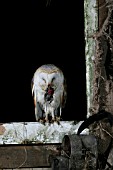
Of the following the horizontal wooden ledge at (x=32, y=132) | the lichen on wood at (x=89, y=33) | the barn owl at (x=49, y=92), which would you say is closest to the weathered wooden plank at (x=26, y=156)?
the horizontal wooden ledge at (x=32, y=132)

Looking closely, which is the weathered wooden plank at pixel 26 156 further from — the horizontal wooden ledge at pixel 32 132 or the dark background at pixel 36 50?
the dark background at pixel 36 50

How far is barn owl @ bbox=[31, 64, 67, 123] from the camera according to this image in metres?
3.65

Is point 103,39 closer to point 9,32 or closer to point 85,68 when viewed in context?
point 85,68

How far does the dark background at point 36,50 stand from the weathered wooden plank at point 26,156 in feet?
0.75

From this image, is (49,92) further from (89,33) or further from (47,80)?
(89,33)

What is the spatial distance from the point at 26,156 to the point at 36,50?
0.68m

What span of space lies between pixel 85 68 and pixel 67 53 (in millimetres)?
221

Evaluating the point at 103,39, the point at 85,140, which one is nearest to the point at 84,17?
the point at 103,39

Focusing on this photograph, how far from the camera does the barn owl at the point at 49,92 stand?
144 inches

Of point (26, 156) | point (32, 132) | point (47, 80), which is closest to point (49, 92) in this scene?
point (47, 80)

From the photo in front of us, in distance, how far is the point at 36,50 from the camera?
12.5ft

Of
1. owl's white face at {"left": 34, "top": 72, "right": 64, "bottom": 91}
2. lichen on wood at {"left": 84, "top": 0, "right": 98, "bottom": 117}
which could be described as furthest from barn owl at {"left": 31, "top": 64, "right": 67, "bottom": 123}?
lichen on wood at {"left": 84, "top": 0, "right": 98, "bottom": 117}

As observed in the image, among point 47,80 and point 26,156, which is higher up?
point 47,80

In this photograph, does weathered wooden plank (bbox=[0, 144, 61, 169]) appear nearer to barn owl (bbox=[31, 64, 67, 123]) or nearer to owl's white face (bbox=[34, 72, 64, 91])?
barn owl (bbox=[31, 64, 67, 123])
